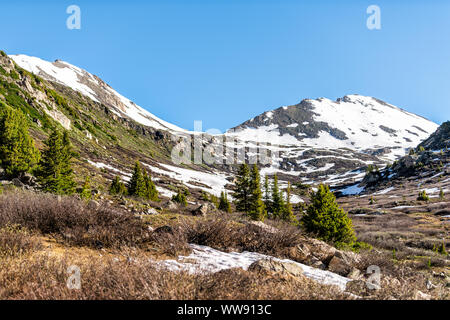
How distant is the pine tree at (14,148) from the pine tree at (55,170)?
2048mm

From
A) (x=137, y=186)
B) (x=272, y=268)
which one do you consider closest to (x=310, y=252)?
(x=272, y=268)

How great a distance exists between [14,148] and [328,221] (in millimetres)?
27434

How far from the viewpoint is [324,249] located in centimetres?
749

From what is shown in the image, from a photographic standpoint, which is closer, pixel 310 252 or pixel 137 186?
pixel 310 252

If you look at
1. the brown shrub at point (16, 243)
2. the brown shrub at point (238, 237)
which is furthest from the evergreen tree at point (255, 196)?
the brown shrub at point (16, 243)

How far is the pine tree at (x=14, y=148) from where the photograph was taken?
2269 centimetres

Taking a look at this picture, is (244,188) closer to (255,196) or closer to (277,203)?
(255,196)

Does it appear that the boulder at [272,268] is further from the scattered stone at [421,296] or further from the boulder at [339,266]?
the scattered stone at [421,296]

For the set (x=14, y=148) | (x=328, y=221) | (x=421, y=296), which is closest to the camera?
(x=421, y=296)

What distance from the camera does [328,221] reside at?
1432 cm

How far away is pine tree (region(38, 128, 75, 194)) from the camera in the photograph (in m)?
22.0

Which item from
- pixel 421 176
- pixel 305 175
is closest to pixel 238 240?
pixel 421 176

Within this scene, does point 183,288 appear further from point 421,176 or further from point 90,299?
point 421,176

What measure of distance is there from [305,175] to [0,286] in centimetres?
18383
